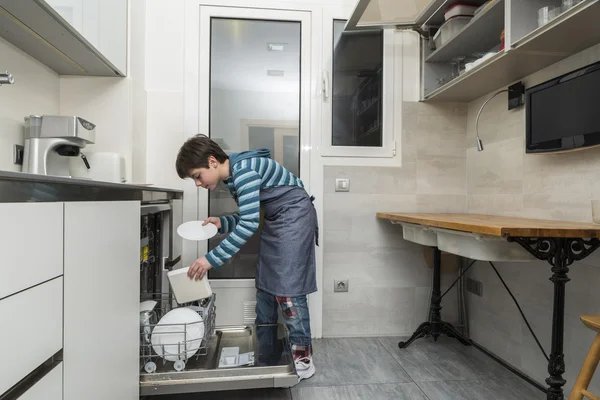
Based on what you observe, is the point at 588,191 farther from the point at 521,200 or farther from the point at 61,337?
the point at 61,337

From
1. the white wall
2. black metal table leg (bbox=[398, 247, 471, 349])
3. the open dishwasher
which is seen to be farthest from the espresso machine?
black metal table leg (bbox=[398, 247, 471, 349])

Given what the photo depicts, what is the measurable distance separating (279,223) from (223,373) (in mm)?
644

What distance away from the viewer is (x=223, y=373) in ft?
4.22

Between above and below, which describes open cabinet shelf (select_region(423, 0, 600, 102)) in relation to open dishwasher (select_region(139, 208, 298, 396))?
Answer: above

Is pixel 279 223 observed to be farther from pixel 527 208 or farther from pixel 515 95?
pixel 515 95

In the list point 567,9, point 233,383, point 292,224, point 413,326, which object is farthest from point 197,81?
point 413,326

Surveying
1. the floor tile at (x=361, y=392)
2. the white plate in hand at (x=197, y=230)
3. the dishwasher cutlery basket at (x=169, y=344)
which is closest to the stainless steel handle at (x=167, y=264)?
the white plate in hand at (x=197, y=230)

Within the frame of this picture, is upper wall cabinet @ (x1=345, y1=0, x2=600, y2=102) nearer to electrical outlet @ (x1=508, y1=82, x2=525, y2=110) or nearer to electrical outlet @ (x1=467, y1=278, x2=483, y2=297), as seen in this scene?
electrical outlet @ (x1=508, y1=82, x2=525, y2=110)

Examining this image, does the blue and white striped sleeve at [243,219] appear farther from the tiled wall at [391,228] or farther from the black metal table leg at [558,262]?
the black metal table leg at [558,262]

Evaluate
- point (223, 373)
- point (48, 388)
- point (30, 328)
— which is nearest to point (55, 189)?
point (30, 328)

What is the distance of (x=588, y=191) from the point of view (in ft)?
4.59

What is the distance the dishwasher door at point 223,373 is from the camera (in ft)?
4.10

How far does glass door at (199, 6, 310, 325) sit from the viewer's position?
2.12 m

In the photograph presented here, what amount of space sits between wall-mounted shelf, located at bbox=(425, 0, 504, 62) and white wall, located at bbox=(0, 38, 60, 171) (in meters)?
1.94
